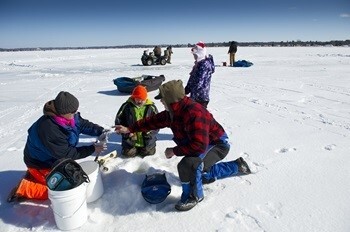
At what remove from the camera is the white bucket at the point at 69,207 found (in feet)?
8.14

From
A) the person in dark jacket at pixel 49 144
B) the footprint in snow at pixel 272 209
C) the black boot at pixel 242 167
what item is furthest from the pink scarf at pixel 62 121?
the footprint in snow at pixel 272 209

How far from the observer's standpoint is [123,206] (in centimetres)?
293

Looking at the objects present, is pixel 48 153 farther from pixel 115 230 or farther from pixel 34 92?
pixel 34 92

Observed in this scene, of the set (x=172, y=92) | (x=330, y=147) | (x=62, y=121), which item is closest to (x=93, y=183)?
(x=62, y=121)

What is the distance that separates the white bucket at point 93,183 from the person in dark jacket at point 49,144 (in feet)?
0.54

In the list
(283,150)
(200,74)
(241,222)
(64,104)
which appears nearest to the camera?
(241,222)

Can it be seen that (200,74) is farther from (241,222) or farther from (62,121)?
(241,222)

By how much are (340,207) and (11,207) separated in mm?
3369

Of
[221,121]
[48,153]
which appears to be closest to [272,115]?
[221,121]

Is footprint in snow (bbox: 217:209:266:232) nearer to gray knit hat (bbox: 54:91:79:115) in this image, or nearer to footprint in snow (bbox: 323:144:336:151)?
gray knit hat (bbox: 54:91:79:115)

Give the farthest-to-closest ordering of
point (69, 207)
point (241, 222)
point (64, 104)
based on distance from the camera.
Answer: point (64, 104) < point (241, 222) < point (69, 207)

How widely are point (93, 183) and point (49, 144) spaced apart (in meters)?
0.58

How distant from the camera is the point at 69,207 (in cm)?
253

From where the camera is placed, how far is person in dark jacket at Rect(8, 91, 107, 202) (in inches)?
108
